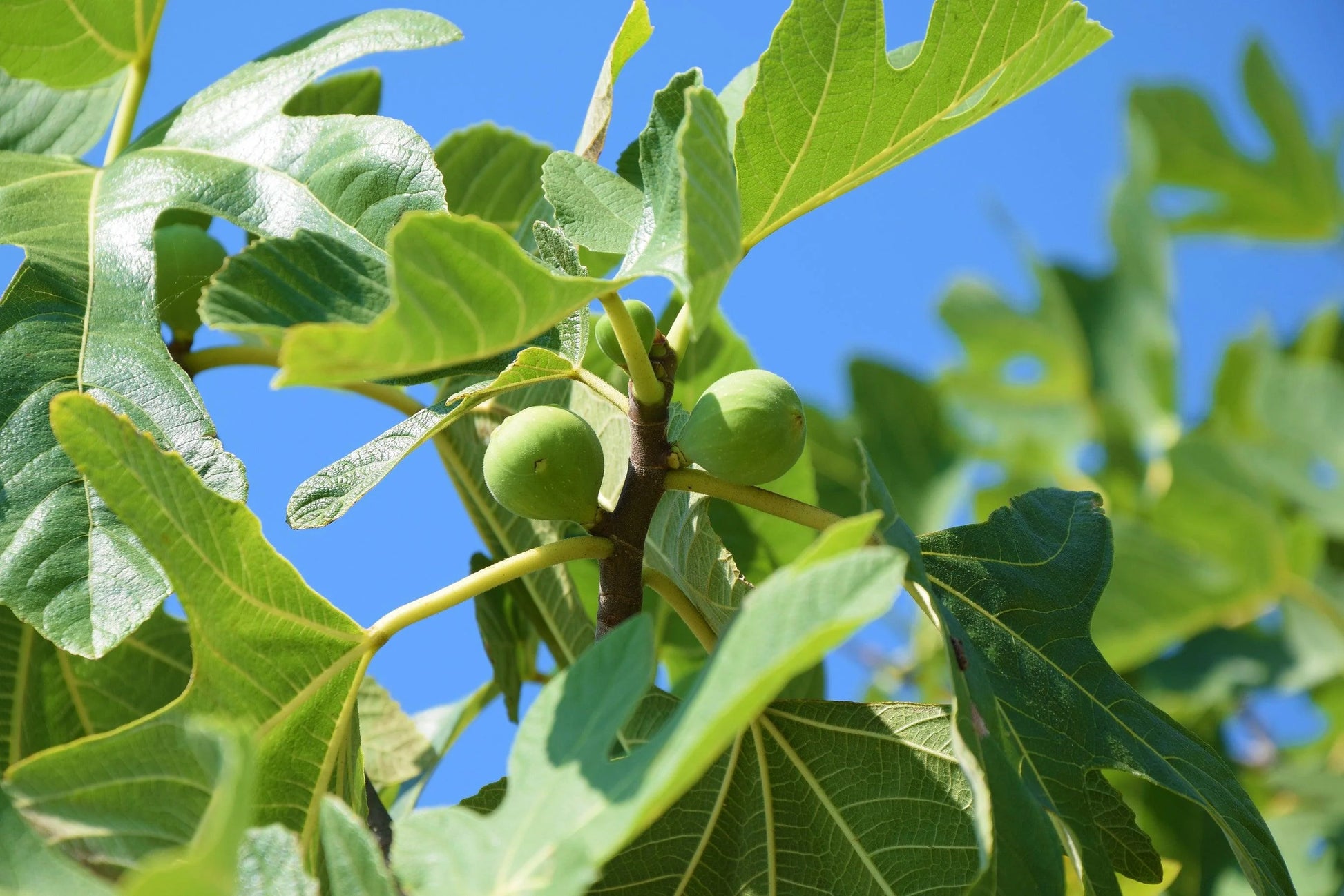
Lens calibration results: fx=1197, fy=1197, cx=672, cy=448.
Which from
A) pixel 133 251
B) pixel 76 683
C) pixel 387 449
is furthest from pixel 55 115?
pixel 387 449

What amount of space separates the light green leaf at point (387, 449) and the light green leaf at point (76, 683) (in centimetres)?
42

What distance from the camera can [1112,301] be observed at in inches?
143

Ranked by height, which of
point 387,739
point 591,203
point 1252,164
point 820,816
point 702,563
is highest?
point 591,203

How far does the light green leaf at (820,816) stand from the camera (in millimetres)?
948

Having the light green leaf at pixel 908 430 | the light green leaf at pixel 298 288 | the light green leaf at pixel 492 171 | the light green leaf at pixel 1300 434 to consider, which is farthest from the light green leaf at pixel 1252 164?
the light green leaf at pixel 298 288

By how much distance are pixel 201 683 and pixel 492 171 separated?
0.81 metres

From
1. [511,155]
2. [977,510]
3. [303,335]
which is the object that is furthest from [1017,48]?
[977,510]

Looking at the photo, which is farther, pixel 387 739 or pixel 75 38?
pixel 387 739

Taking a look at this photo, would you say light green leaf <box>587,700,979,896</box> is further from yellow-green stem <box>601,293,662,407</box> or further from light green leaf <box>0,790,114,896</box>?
light green leaf <box>0,790,114,896</box>

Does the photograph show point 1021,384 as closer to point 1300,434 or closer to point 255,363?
point 1300,434

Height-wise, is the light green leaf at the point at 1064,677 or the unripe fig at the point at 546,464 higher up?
the unripe fig at the point at 546,464

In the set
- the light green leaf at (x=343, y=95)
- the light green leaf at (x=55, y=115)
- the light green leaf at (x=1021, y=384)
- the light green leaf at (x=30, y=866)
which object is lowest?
the light green leaf at (x=1021, y=384)

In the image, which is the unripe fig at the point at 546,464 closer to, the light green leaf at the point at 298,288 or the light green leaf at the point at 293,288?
the light green leaf at the point at 298,288

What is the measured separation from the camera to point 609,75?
3.21 ft
